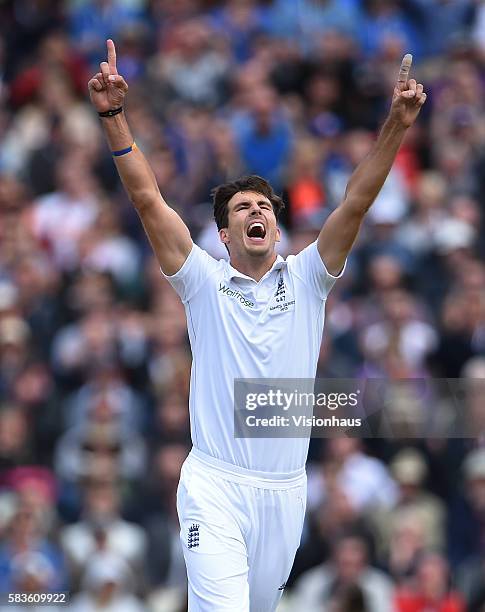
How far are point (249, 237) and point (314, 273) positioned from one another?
1.19 ft

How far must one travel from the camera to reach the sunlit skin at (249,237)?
748 centimetres

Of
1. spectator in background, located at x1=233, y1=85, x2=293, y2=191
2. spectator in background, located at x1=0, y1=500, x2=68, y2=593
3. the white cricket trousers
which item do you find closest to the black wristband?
the white cricket trousers

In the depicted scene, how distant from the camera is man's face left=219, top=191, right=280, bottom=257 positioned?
7.47m

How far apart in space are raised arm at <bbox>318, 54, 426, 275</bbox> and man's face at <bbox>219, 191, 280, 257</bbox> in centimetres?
31

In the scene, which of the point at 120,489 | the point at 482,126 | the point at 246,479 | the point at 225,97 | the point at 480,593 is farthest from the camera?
the point at 225,97

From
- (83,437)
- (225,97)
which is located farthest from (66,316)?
(225,97)

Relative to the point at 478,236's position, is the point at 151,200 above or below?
below

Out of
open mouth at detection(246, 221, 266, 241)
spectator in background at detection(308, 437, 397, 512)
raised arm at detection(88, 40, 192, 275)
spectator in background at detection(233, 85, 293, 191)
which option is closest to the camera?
raised arm at detection(88, 40, 192, 275)

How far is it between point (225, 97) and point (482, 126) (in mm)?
2722

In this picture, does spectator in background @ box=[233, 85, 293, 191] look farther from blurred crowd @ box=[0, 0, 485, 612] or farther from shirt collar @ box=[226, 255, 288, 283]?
shirt collar @ box=[226, 255, 288, 283]

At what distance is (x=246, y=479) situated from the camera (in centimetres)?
727

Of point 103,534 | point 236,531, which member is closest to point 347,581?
point 103,534

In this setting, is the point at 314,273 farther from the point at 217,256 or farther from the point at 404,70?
the point at 217,256

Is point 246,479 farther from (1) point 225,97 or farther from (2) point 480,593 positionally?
(1) point 225,97
